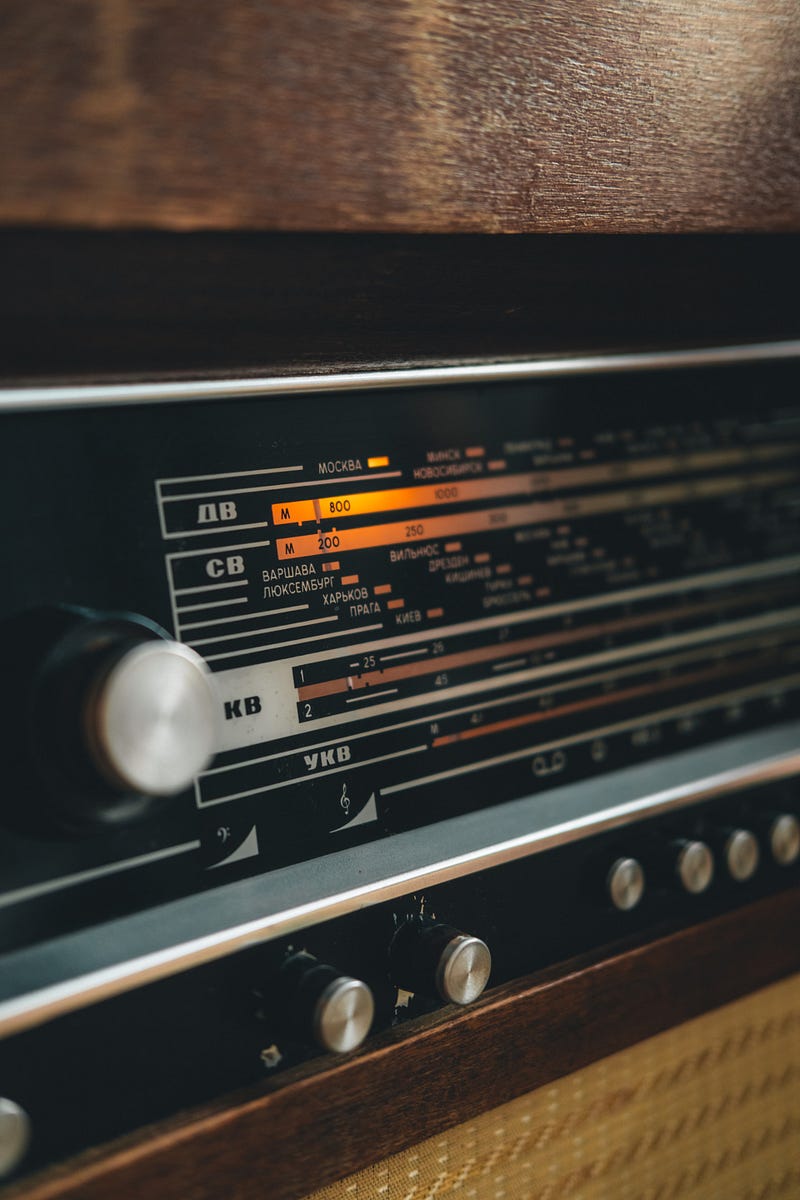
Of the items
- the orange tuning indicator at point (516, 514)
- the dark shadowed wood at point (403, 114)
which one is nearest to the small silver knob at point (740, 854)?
Answer: the orange tuning indicator at point (516, 514)

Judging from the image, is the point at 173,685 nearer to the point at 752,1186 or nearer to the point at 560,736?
the point at 560,736

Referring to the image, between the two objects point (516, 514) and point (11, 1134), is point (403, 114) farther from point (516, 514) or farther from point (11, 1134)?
point (11, 1134)

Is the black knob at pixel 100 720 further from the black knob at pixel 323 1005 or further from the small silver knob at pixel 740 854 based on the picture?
the small silver knob at pixel 740 854

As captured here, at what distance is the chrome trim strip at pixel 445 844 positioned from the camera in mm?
439

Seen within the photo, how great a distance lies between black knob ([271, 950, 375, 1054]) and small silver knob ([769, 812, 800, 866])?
12.8 inches

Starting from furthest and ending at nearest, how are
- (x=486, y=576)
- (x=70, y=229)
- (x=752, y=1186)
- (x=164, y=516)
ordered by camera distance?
(x=752, y=1186) < (x=486, y=576) < (x=164, y=516) < (x=70, y=229)

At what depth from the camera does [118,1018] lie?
44cm

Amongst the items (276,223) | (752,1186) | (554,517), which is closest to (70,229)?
(276,223)

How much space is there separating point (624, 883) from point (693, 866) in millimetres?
52

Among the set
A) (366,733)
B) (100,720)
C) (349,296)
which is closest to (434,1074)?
(366,733)

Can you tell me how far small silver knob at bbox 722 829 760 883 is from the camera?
0.65 metres

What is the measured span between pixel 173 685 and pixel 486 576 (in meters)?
0.26

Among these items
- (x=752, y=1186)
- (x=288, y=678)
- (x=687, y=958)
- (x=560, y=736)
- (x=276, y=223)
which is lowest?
(x=752, y=1186)

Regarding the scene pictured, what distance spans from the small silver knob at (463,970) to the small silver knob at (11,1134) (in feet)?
0.64
